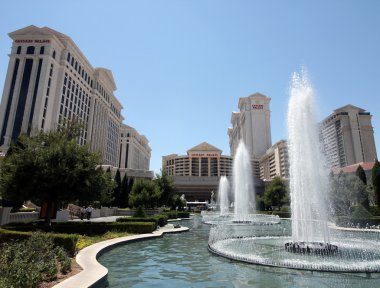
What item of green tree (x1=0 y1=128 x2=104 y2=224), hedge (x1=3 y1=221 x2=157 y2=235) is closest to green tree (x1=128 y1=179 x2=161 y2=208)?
hedge (x1=3 y1=221 x2=157 y2=235)

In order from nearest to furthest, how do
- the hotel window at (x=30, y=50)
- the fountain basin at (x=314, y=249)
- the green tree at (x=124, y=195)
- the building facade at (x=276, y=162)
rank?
the fountain basin at (x=314, y=249)
the green tree at (x=124, y=195)
the hotel window at (x=30, y=50)
the building facade at (x=276, y=162)

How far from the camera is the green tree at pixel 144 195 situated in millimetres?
39188

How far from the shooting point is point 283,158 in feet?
436

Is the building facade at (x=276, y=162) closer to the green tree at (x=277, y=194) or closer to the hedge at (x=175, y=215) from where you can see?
the green tree at (x=277, y=194)

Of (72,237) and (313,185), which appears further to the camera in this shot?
(313,185)

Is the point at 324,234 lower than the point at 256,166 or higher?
lower

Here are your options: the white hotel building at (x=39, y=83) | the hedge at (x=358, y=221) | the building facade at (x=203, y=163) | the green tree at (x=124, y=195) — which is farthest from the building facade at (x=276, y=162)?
the hedge at (x=358, y=221)

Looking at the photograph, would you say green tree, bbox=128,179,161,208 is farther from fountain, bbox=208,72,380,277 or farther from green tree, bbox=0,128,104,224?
fountain, bbox=208,72,380,277

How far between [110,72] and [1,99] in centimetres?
4886

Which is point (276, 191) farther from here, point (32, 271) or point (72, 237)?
point (32, 271)

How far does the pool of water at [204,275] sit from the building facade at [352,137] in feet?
468

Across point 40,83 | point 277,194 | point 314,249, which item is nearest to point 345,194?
point 277,194

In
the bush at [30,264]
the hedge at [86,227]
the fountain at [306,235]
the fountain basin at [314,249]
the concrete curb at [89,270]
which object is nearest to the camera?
the bush at [30,264]

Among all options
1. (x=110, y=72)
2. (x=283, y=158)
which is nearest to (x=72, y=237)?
(x=110, y=72)
